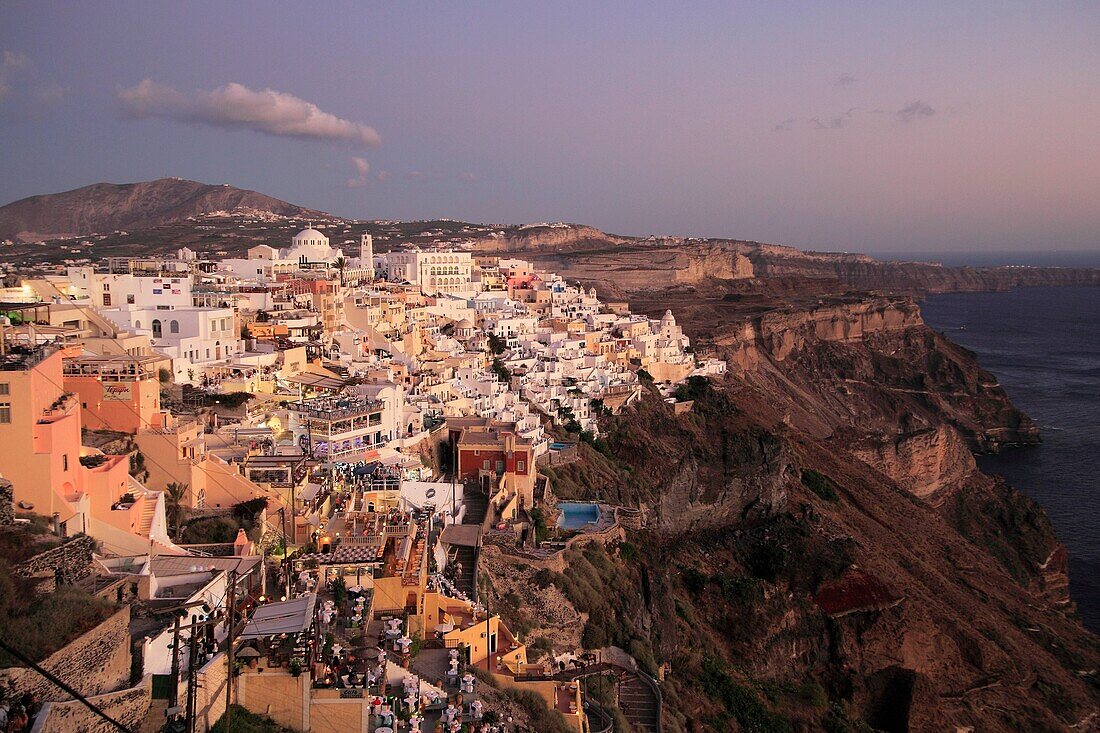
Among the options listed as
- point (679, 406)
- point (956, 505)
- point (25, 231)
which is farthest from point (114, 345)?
point (25, 231)

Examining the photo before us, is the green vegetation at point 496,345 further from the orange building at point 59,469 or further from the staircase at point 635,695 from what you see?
the orange building at point 59,469

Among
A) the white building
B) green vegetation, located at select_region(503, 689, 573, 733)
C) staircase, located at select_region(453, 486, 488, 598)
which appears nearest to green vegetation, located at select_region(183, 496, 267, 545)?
staircase, located at select_region(453, 486, 488, 598)

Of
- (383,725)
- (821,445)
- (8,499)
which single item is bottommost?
(821,445)

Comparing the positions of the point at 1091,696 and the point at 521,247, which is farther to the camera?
the point at 521,247

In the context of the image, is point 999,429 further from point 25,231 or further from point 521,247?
point 25,231

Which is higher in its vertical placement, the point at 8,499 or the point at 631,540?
the point at 8,499

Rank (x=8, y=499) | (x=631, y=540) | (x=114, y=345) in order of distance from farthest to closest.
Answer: (x=631, y=540) < (x=114, y=345) < (x=8, y=499)

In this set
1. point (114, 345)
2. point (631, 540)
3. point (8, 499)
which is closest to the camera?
point (8, 499)
